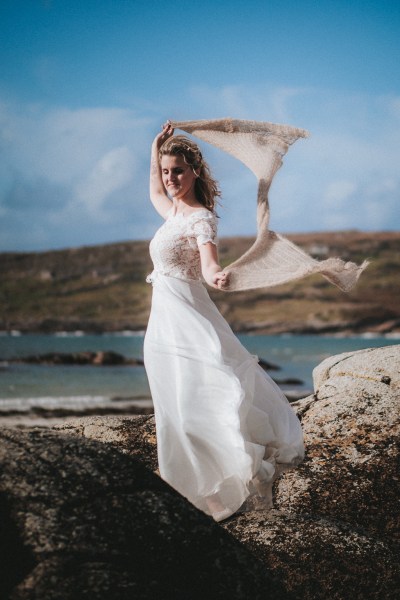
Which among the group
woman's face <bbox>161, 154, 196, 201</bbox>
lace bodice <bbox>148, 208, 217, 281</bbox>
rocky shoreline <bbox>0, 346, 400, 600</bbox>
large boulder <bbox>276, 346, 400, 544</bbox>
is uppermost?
woman's face <bbox>161, 154, 196, 201</bbox>

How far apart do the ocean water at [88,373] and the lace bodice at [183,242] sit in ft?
74.9

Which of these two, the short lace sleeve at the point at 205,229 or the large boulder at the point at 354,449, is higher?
the short lace sleeve at the point at 205,229

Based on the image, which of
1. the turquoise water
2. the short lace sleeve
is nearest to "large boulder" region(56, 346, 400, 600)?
the short lace sleeve

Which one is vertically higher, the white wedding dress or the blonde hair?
the blonde hair

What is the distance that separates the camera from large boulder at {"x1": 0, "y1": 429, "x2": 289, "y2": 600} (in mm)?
3125

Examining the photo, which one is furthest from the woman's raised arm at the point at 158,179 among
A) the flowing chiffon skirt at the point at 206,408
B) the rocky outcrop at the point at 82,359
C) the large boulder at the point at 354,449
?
the rocky outcrop at the point at 82,359

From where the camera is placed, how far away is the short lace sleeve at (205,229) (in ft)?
18.9

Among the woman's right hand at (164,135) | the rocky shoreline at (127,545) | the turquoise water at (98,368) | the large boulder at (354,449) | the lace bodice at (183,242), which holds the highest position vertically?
the woman's right hand at (164,135)

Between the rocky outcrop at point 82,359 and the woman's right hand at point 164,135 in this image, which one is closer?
the woman's right hand at point 164,135

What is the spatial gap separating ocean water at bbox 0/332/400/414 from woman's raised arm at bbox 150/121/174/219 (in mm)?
22531

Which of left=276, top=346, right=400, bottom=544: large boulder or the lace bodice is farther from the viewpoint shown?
left=276, top=346, right=400, bottom=544: large boulder

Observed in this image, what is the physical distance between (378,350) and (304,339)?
76416 mm

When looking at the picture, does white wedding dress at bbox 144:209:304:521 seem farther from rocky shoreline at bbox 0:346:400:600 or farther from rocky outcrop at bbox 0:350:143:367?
rocky outcrop at bbox 0:350:143:367

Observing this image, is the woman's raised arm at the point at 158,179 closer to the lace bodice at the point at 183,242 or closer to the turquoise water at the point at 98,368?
the lace bodice at the point at 183,242
